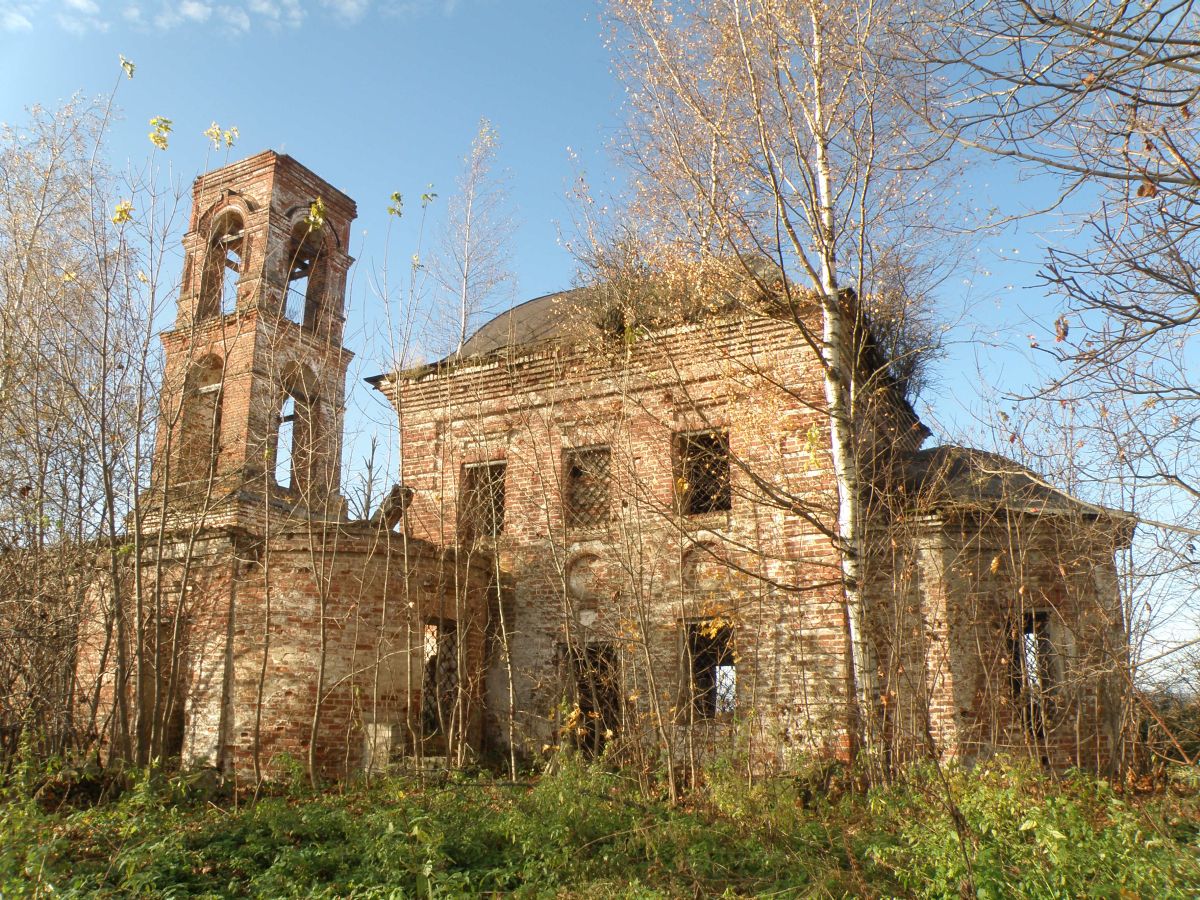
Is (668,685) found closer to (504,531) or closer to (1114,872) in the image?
(504,531)

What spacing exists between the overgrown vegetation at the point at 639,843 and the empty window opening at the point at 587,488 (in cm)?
435

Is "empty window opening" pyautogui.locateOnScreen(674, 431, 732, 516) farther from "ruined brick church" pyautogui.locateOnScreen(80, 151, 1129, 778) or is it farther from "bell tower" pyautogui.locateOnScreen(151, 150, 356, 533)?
"bell tower" pyautogui.locateOnScreen(151, 150, 356, 533)

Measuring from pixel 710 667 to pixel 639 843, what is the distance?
471 cm

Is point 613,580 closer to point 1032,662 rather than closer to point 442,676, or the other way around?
point 442,676

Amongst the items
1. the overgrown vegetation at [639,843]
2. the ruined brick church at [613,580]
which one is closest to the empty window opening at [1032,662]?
the ruined brick church at [613,580]

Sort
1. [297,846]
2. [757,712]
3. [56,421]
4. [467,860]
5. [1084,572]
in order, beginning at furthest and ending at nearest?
[56,421], [1084,572], [757,712], [297,846], [467,860]

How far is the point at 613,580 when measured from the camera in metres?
11.4

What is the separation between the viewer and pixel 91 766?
30.0ft

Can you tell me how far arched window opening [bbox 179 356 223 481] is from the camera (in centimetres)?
1373

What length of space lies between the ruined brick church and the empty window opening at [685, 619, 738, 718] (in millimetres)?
65

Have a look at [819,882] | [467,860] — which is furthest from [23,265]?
[819,882]

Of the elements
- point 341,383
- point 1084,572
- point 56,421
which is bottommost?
point 1084,572

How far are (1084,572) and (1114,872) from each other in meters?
5.51

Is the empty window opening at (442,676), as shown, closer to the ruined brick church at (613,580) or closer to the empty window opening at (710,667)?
the ruined brick church at (613,580)
